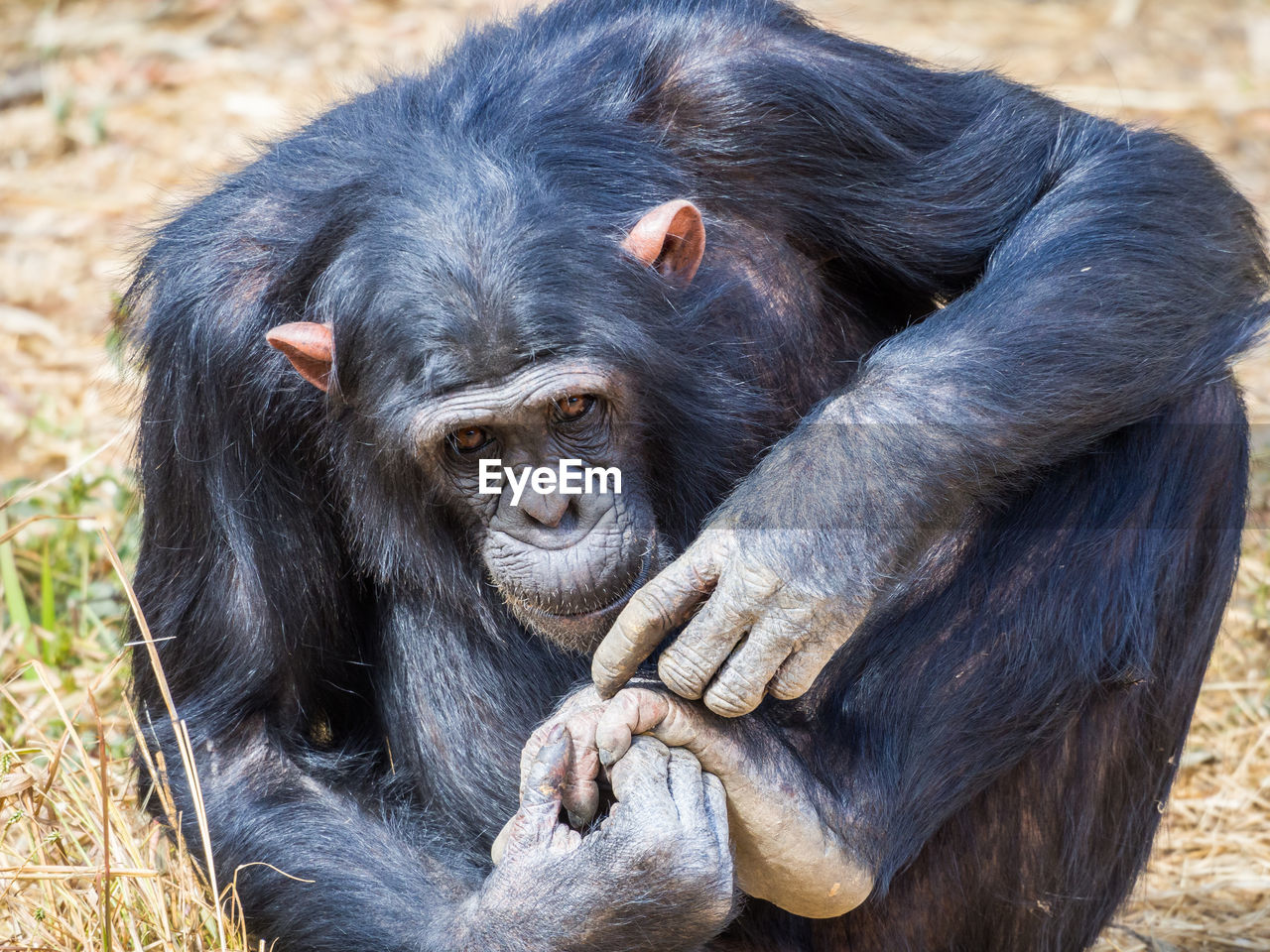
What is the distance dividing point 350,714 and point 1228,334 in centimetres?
263

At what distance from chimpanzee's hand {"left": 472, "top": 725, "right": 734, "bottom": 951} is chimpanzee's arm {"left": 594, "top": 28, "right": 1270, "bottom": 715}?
196 mm

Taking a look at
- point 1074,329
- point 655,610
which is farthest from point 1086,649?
point 655,610

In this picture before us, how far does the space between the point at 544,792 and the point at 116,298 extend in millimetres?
3564

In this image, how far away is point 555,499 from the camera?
352 centimetres

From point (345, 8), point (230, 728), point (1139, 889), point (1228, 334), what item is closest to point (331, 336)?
point (230, 728)

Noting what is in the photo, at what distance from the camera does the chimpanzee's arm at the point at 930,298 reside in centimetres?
329

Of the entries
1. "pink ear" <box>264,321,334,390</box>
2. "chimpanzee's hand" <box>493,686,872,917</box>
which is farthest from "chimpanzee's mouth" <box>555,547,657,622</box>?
"pink ear" <box>264,321,334,390</box>

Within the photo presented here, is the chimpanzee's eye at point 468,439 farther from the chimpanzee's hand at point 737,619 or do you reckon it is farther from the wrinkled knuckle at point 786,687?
the wrinkled knuckle at point 786,687

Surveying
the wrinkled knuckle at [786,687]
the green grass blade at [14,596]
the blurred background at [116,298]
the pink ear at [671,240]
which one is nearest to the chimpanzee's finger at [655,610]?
the wrinkled knuckle at [786,687]

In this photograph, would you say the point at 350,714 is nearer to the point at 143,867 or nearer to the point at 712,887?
the point at 143,867

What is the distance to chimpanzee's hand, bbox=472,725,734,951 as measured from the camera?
3193 mm

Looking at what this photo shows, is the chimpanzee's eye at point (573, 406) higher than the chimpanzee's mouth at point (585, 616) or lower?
higher

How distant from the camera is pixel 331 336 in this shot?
3699 mm

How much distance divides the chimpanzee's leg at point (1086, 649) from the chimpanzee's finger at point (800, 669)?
473 mm
